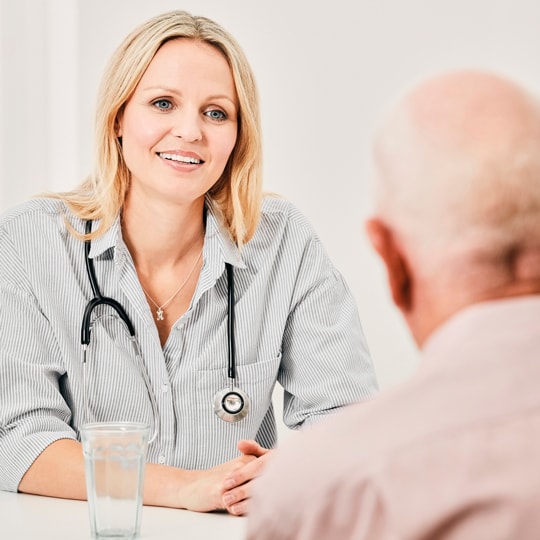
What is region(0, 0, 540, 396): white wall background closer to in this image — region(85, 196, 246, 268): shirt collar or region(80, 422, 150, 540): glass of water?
region(85, 196, 246, 268): shirt collar

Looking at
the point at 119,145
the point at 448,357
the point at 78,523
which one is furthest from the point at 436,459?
the point at 119,145

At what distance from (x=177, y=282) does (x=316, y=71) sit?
1496 millimetres

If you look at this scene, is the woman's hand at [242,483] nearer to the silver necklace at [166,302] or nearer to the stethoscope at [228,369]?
the stethoscope at [228,369]

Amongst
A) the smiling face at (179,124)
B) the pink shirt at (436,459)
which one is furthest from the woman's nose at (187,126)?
the pink shirt at (436,459)

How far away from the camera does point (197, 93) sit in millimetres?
1877

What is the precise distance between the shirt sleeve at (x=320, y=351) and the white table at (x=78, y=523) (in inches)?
19.0

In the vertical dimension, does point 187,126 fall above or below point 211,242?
above

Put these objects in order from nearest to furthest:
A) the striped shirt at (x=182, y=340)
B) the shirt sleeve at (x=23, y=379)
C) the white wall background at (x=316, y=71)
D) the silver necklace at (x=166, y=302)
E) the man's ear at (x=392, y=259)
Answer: the man's ear at (x=392, y=259) → the shirt sleeve at (x=23, y=379) → the striped shirt at (x=182, y=340) → the silver necklace at (x=166, y=302) → the white wall background at (x=316, y=71)

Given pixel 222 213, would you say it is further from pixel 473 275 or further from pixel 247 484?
pixel 473 275

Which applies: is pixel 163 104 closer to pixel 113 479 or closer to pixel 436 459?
pixel 113 479

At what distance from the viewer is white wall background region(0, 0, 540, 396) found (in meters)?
3.20

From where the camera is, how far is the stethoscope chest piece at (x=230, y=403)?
1.83m

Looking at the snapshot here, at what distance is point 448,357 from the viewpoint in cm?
63

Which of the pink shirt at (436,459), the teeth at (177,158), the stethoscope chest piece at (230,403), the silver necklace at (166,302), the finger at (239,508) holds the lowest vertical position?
the stethoscope chest piece at (230,403)
